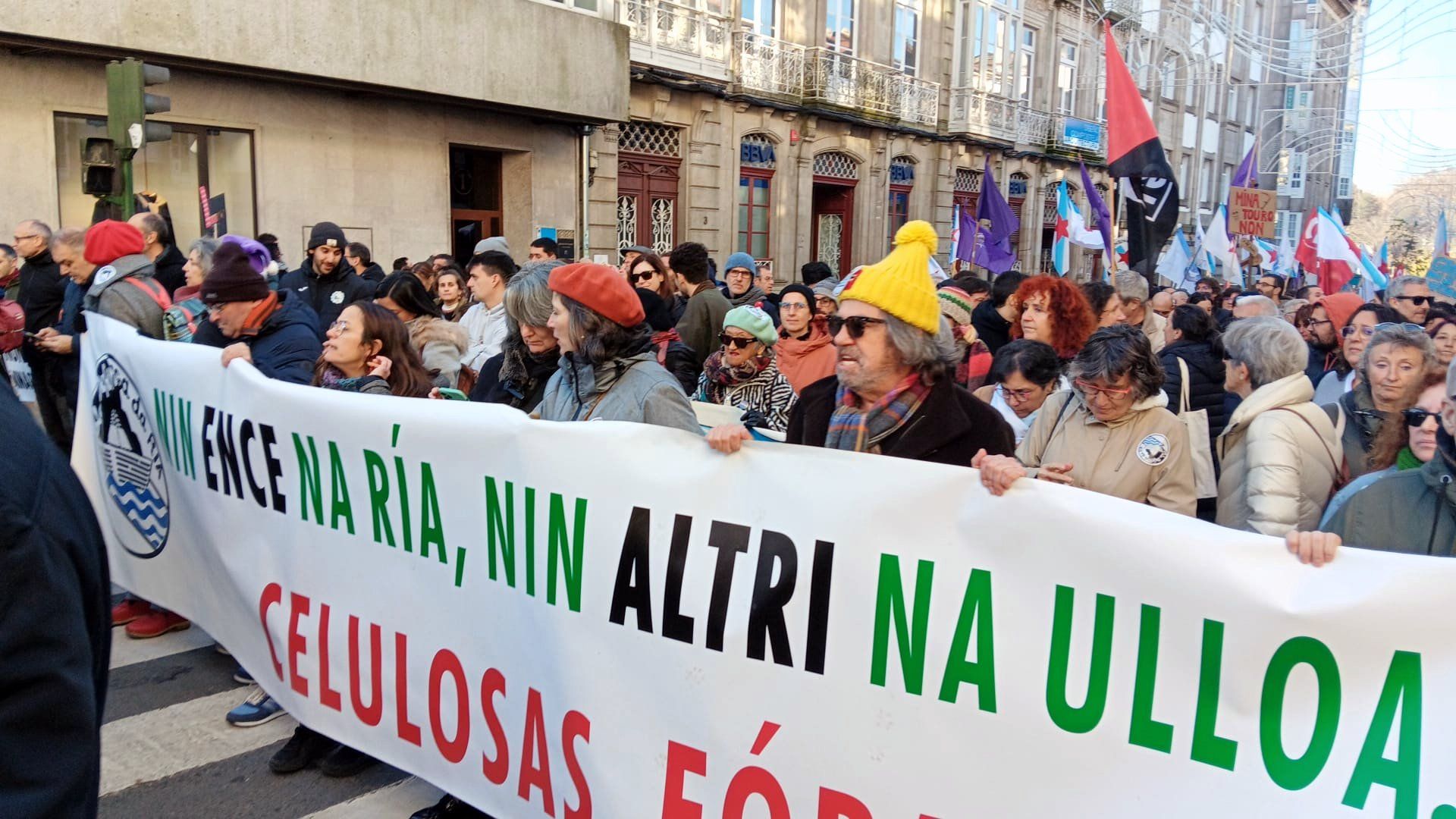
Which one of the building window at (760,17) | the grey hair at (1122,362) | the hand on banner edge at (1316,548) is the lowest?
the hand on banner edge at (1316,548)

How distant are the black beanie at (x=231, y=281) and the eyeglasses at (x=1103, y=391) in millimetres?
3408

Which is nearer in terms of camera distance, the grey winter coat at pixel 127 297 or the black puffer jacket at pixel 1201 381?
the black puffer jacket at pixel 1201 381

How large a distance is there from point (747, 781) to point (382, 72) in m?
13.0

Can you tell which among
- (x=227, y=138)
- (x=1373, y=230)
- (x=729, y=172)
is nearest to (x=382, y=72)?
(x=227, y=138)

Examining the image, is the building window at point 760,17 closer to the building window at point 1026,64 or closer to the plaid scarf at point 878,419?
the building window at point 1026,64

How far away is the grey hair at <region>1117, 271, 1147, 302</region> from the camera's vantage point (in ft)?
23.1

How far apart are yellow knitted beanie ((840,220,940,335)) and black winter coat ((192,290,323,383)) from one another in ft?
8.23

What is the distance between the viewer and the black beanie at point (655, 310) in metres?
7.44

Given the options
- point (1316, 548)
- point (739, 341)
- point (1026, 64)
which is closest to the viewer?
point (1316, 548)

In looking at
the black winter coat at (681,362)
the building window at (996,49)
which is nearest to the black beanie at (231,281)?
the black winter coat at (681,362)

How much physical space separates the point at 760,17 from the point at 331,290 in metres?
14.9

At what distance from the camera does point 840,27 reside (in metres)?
23.1

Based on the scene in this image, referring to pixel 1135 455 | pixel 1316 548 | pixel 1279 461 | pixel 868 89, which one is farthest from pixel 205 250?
pixel 868 89

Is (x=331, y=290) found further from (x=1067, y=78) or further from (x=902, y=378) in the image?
(x=1067, y=78)
